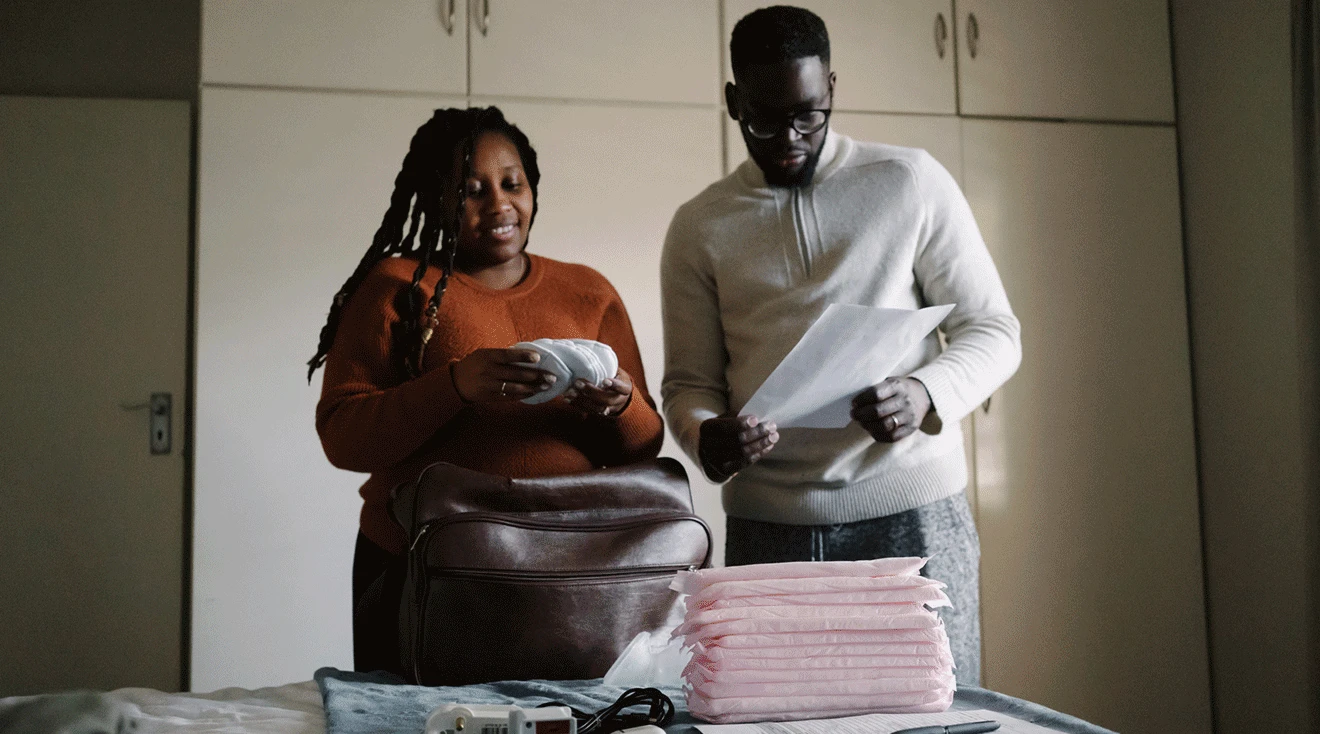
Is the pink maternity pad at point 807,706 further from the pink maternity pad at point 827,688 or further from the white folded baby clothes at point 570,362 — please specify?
the white folded baby clothes at point 570,362

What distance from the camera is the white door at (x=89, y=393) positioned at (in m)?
2.86

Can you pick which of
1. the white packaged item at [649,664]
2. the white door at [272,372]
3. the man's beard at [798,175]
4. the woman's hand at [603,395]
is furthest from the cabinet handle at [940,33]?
the white packaged item at [649,664]

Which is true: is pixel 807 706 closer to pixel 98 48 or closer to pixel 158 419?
pixel 158 419

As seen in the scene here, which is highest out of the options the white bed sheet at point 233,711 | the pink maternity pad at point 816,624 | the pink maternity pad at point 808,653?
the pink maternity pad at point 816,624

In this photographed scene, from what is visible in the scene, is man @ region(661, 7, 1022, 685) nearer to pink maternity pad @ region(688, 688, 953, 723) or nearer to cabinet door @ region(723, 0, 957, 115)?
pink maternity pad @ region(688, 688, 953, 723)

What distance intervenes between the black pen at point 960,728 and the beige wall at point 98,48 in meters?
2.89

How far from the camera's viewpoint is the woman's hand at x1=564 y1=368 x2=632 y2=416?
3.84 ft

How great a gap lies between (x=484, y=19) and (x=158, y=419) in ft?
4.38

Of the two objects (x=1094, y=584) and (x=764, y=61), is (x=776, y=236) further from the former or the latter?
(x=1094, y=584)

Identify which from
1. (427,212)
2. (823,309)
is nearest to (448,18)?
(427,212)

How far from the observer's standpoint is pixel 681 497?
111cm

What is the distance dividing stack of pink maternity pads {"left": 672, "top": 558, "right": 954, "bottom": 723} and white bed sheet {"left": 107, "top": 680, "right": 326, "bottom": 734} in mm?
319

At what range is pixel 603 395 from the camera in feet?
3.87

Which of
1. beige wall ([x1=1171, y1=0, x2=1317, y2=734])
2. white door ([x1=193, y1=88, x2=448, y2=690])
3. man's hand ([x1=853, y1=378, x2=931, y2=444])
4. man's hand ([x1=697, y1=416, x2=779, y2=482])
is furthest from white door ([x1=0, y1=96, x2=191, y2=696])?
beige wall ([x1=1171, y1=0, x2=1317, y2=734])
